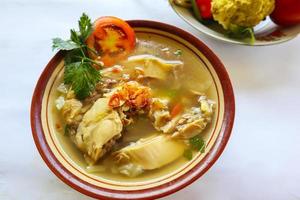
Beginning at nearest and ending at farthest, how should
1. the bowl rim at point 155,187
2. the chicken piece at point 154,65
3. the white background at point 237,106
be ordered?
the bowl rim at point 155,187
the white background at point 237,106
the chicken piece at point 154,65

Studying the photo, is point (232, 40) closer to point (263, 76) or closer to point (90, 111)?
point (263, 76)

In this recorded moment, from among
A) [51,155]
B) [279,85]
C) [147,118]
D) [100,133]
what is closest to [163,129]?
[147,118]

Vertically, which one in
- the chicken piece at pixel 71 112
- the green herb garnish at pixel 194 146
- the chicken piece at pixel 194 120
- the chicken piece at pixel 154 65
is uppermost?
the chicken piece at pixel 154 65

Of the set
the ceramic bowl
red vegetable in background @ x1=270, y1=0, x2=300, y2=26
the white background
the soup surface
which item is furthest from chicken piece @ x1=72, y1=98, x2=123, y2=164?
red vegetable in background @ x1=270, y1=0, x2=300, y2=26

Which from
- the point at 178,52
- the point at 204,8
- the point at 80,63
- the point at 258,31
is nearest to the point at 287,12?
the point at 258,31

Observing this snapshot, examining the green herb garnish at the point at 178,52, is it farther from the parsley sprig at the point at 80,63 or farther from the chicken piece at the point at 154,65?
the parsley sprig at the point at 80,63

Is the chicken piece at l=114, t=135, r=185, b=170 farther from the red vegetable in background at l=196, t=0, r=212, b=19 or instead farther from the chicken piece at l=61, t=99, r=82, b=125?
the red vegetable in background at l=196, t=0, r=212, b=19

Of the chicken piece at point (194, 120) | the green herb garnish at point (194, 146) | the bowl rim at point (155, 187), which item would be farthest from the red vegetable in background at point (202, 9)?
the green herb garnish at point (194, 146)
